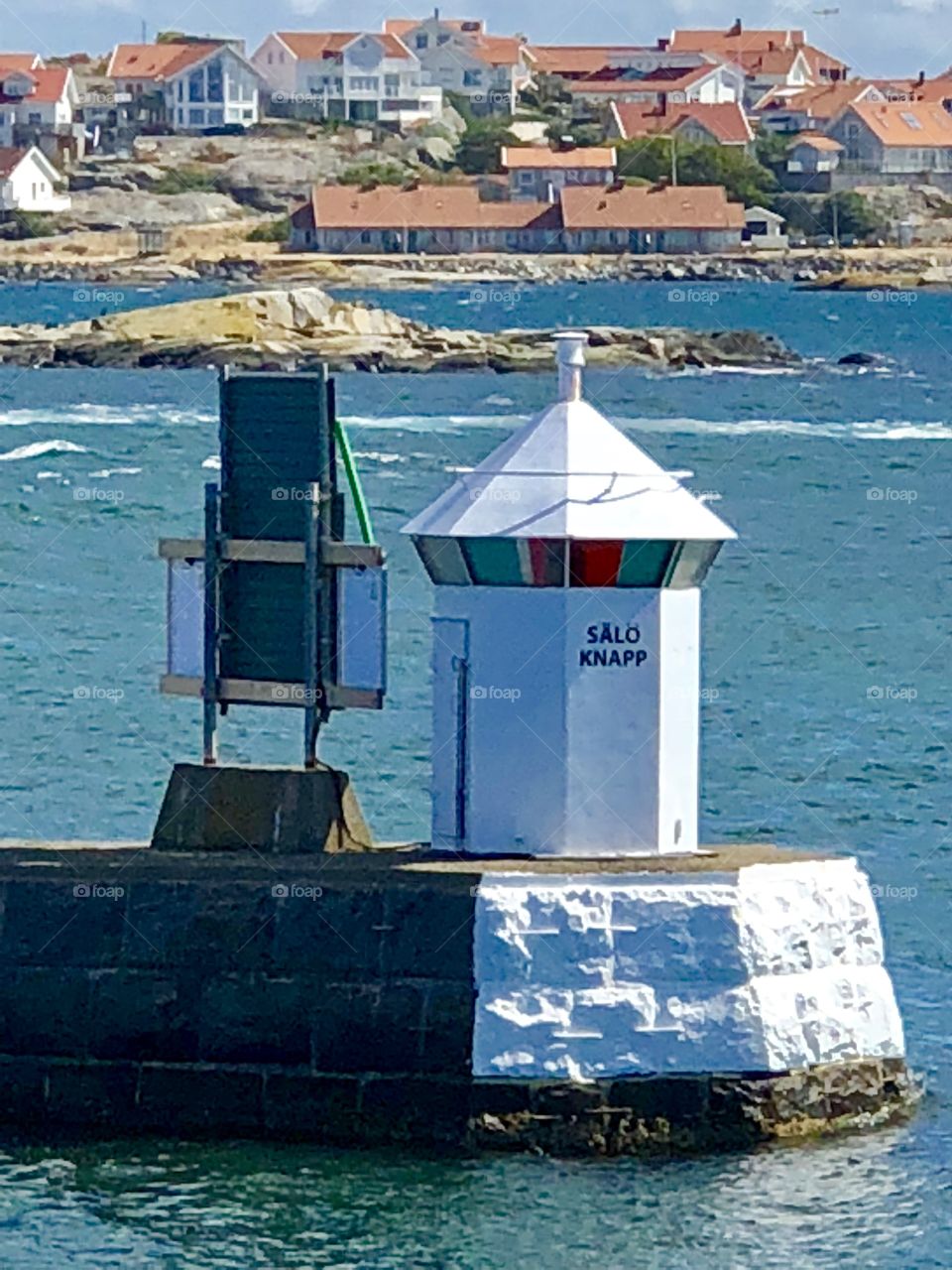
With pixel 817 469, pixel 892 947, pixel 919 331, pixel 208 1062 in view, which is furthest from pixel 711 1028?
pixel 919 331

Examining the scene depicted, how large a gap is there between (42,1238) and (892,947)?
6426 mm

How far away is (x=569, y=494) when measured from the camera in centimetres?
1543

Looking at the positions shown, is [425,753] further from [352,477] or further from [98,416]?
[98,416]

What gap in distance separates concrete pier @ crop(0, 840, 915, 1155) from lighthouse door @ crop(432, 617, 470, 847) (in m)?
0.45

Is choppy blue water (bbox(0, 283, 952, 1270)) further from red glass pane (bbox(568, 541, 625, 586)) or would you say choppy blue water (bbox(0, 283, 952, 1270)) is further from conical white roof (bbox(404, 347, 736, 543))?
conical white roof (bbox(404, 347, 736, 543))

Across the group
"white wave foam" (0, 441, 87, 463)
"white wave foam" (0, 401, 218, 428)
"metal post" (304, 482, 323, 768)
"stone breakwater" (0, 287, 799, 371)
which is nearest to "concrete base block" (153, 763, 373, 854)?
"metal post" (304, 482, 323, 768)

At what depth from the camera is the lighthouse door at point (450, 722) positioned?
51.1ft

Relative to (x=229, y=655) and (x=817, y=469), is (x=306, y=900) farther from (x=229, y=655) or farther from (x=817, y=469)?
(x=817, y=469)

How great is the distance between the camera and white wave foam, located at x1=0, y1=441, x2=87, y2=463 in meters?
72.1

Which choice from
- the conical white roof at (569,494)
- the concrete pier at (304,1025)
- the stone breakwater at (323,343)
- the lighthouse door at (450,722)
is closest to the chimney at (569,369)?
the conical white roof at (569,494)

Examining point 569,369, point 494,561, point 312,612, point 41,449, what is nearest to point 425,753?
point 569,369

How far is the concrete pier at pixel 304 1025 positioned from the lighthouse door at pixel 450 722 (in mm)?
454

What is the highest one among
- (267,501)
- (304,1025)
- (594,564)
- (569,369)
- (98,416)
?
(569,369)

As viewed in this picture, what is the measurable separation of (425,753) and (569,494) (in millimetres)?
12943
